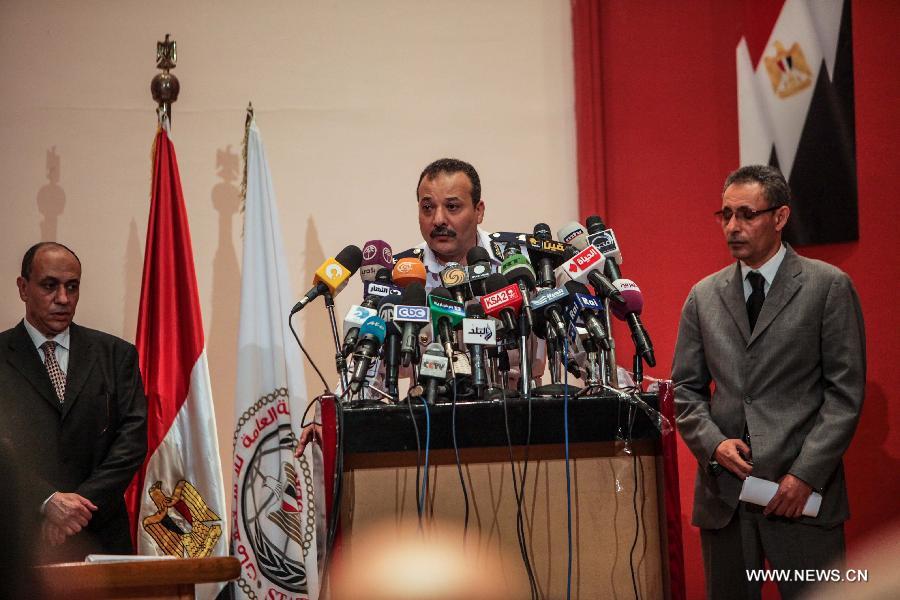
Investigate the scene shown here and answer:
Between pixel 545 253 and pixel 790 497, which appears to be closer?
pixel 545 253

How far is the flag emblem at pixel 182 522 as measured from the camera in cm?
379

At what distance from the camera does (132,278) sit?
454 cm

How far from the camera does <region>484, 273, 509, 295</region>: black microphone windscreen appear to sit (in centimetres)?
243

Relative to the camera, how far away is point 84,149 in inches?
180

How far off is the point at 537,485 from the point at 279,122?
9.22 feet

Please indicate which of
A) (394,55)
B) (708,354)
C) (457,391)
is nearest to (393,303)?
(457,391)

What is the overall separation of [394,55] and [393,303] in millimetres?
2539

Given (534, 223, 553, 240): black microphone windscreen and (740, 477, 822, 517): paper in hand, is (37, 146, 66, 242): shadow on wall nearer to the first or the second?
(534, 223, 553, 240): black microphone windscreen

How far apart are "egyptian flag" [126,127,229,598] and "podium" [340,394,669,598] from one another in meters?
1.68

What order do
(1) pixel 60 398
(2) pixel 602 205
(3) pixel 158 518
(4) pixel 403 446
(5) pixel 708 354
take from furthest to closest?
(2) pixel 602 205
(3) pixel 158 518
(1) pixel 60 398
(5) pixel 708 354
(4) pixel 403 446

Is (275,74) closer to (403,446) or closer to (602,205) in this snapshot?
(602,205)

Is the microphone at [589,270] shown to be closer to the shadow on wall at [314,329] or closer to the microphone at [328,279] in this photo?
the microphone at [328,279]

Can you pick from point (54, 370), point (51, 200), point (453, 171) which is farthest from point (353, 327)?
point (51, 200)

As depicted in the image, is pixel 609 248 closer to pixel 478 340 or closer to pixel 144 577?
pixel 478 340
